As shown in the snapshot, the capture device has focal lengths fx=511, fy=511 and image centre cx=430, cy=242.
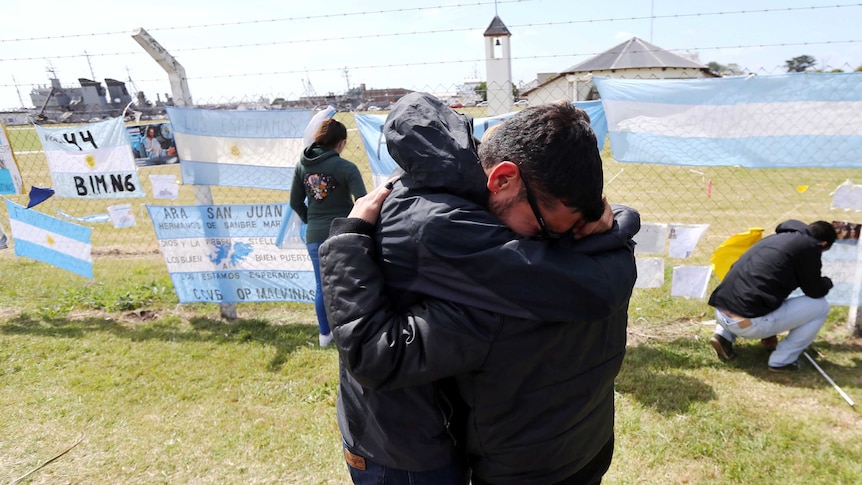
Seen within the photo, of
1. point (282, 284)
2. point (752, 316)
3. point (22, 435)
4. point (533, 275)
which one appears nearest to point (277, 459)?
point (22, 435)

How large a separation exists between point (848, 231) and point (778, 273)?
103 cm

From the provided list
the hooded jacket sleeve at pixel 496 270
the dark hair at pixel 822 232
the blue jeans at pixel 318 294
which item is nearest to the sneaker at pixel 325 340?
the blue jeans at pixel 318 294

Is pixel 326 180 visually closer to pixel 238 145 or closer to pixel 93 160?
pixel 238 145

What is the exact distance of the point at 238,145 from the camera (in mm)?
4500

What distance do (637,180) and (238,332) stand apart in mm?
9268

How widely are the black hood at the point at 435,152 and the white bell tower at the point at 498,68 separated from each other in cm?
313

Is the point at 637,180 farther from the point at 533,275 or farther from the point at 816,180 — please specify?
the point at 533,275

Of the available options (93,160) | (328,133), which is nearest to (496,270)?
(328,133)

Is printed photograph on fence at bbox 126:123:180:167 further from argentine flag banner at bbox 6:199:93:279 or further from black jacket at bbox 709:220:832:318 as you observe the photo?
black jacket at bbox 709:220:832:318

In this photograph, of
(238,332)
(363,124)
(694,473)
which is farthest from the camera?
(238,332)

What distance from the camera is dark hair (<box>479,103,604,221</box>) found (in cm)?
109

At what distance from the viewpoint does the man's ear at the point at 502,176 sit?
1.13m

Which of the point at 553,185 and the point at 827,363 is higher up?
the point at 553,185

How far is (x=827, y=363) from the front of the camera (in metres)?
3.80
